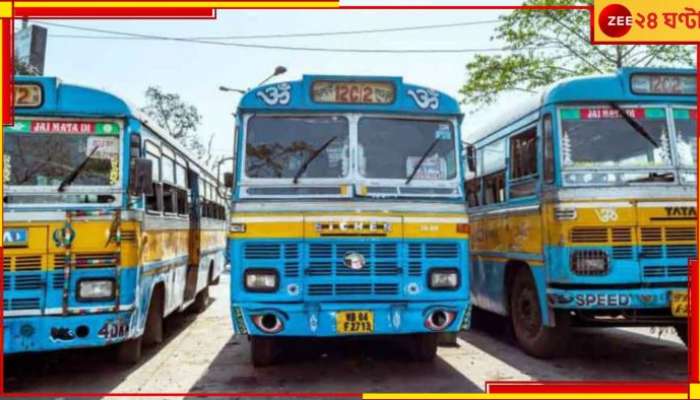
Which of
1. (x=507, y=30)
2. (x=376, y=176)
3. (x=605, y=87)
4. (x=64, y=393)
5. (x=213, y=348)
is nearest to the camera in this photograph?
(x=64, y=393)

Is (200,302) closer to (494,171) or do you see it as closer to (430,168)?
(494,171)

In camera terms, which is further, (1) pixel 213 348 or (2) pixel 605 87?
(1) pixel 213 348

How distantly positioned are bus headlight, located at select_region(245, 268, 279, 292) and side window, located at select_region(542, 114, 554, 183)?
3.33m

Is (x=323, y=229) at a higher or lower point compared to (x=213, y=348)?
higher

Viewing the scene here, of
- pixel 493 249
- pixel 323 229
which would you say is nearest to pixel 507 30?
pixel 493 249

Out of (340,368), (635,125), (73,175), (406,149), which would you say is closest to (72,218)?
(73,175)

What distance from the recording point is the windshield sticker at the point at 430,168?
255 inches

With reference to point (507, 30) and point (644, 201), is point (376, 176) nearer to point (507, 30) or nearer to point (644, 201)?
point (644, 201)

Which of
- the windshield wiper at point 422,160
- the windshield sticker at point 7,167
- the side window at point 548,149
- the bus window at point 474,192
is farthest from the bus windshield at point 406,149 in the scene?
the windshield sticker at point 7,167

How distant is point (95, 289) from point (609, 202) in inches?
214

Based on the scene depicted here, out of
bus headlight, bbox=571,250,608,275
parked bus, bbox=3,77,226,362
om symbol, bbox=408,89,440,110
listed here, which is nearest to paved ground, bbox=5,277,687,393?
parked bus, bbox=3,77,226,362

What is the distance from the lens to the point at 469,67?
2067 cm

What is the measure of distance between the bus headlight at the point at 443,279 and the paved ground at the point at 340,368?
3.21 ft

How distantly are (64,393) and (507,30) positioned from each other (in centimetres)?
1800
